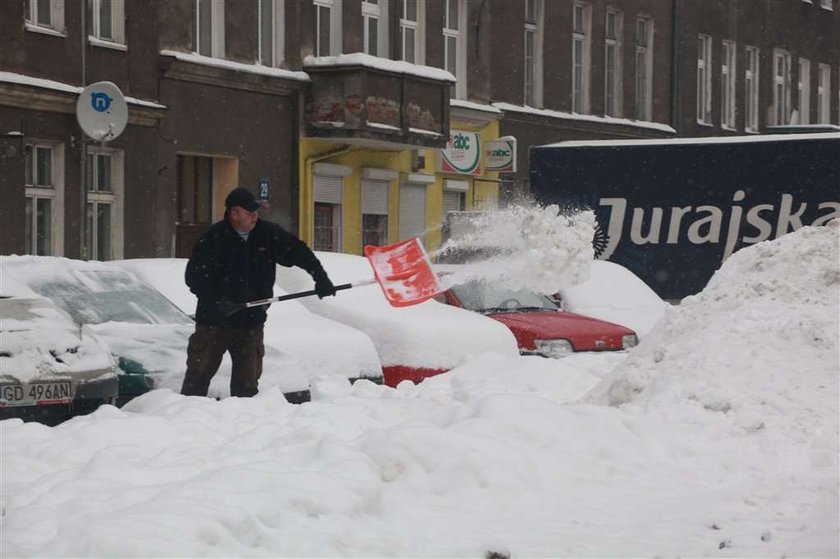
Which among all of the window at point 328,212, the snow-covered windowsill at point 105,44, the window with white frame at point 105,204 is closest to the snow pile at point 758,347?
the window with white frame at point 105,204

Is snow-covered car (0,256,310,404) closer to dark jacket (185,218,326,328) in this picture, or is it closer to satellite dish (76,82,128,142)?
dark jacket (185,218,326,328)

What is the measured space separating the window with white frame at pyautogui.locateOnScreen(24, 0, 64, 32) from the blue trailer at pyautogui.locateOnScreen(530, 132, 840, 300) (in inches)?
291

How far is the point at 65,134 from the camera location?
22.1m

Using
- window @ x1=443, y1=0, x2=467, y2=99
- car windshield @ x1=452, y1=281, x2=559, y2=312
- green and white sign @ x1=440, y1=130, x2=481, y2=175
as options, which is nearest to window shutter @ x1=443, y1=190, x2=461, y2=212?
green and white sign @ x1=440, y1=130, x2=481, y2=175

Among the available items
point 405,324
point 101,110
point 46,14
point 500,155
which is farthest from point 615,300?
point 500,155

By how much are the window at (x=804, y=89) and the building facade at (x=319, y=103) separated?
230 inches

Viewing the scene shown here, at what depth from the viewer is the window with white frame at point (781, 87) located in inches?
1747

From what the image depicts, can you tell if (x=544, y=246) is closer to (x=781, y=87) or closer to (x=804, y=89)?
(x=781, y=87)

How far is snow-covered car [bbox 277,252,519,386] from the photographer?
12.9m

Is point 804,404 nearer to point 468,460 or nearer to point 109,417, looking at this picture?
point 468,460

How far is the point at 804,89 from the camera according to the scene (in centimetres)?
4622

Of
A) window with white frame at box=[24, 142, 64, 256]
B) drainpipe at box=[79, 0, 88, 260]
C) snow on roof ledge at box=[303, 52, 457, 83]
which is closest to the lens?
drainpipe at box=[79, 0, 88, 260]

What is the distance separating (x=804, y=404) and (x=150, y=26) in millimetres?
16882

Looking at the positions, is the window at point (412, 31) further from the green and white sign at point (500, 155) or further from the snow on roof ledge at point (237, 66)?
the snow on roof ledge at point (237, 66)
